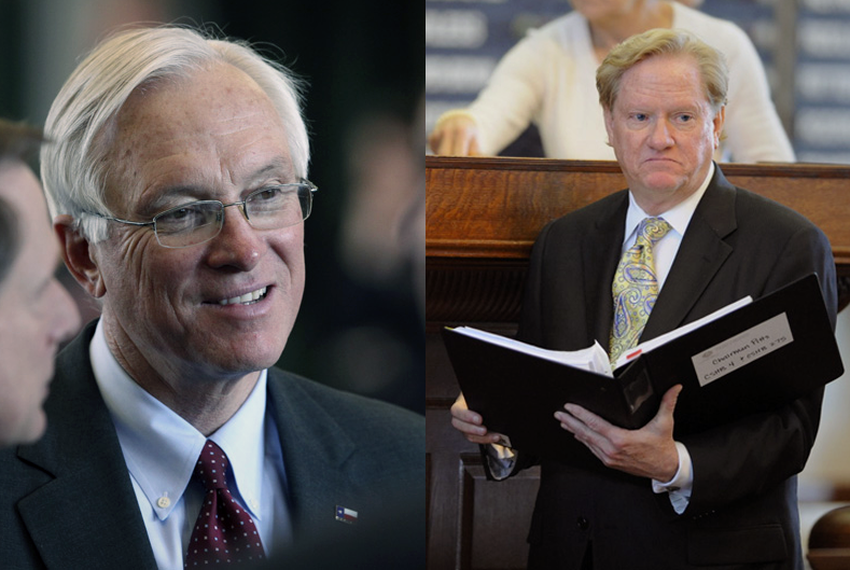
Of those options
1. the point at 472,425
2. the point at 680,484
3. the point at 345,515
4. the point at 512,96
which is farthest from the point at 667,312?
the point at 512,96

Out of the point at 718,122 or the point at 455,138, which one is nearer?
the point at 718,122

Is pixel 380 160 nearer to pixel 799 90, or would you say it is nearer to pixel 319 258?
pixel 319 258

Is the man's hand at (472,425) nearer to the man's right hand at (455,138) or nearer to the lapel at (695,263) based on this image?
the lapel at (695,263)

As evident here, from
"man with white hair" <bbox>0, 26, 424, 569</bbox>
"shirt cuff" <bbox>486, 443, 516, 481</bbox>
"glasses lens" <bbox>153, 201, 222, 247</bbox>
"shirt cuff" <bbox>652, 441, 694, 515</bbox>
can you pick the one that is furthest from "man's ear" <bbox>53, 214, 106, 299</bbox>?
"shirt cuff" <bbox>652, 441, 694, 515</bbox>

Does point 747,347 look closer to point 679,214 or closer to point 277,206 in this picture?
point 679,214

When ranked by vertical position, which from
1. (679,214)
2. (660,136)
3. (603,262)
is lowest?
(603,262)

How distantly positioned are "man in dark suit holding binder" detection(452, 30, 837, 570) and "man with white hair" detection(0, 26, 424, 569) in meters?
0.57

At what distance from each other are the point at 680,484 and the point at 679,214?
0.56 m

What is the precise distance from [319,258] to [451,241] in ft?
2.64

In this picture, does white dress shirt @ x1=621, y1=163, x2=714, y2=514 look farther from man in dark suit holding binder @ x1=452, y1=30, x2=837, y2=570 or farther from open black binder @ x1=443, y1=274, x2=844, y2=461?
open black binder @ x1=443, y1=274, x2=844, y2=461

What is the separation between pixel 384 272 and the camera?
171 cm

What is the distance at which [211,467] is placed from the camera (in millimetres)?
1578

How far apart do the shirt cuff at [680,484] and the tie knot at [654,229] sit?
442mm

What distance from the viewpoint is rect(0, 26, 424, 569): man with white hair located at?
147 centimetres
